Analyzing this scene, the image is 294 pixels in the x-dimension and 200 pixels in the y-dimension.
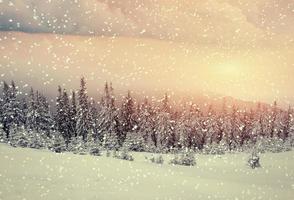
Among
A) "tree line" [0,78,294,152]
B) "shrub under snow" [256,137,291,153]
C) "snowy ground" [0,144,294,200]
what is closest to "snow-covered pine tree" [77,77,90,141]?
"tree line" [0,78,294,152]

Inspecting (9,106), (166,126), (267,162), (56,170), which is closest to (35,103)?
(9,106)

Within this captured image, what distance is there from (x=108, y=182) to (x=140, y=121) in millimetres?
56471

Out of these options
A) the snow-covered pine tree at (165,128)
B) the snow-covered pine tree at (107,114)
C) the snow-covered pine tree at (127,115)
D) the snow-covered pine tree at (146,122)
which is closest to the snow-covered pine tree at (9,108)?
the snow-covered pine tree at (107,114)

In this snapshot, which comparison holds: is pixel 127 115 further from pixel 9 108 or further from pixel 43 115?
pixel 9 108

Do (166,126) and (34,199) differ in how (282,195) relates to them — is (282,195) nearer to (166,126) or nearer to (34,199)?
(34,199)

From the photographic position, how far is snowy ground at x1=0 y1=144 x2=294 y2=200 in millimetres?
22484

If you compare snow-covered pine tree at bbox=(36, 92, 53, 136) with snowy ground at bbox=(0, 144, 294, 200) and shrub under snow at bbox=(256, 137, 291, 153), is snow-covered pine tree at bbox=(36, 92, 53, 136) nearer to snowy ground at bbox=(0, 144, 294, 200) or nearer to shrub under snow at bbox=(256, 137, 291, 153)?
shrub under snow at bbox=(256, 137, 291, 153)

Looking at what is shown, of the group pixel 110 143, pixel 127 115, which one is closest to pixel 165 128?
pixel 127 115

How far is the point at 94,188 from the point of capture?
23.8m

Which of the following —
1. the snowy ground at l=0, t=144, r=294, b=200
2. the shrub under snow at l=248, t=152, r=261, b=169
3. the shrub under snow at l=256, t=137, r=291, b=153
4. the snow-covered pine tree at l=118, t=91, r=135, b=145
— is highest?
the snow-covered pine tree at l=118, t=91, r=135, b=145

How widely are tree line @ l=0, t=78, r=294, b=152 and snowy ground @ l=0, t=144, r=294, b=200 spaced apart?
25686 mm

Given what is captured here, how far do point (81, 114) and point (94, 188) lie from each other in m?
48.0

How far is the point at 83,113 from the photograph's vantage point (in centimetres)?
7125

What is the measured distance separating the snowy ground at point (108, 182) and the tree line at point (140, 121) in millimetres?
25686
